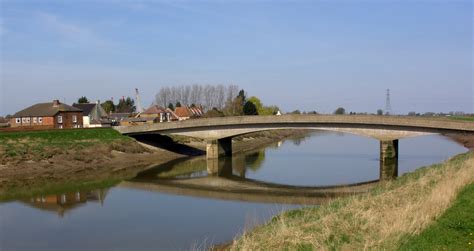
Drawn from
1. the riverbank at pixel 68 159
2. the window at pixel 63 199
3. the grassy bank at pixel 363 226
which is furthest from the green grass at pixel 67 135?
the grassy bank at pixel 363 226

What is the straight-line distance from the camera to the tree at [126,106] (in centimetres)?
15362

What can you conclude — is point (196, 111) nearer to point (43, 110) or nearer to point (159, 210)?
point (43, 110)

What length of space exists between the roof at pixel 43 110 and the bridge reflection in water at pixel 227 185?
25.8 meters

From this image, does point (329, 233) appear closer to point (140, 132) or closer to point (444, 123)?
point (444, 123)

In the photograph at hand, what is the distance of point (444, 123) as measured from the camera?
154ft

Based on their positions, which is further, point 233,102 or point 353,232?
point 233,102

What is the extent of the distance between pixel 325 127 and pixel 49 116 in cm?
3944

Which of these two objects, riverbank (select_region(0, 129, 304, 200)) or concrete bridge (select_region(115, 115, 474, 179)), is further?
concrete bridge (select_region(115, 115, 474, 179))

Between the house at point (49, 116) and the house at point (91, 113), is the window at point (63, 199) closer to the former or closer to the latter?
the house at point (49, 116)

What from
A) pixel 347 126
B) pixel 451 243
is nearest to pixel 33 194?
pixel 451 243

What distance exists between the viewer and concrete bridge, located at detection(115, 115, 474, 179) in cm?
4775

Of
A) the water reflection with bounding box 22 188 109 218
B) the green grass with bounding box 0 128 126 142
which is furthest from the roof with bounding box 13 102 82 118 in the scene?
the water reflection with bounding box 22 188 109 218

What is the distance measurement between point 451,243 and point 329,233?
327 cm

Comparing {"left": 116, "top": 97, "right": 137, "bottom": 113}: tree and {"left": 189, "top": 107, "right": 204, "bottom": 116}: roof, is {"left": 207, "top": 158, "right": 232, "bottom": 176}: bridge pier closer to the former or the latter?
{"left": 189, "top": 107, "right": 204, "bottom": 116}: roof
